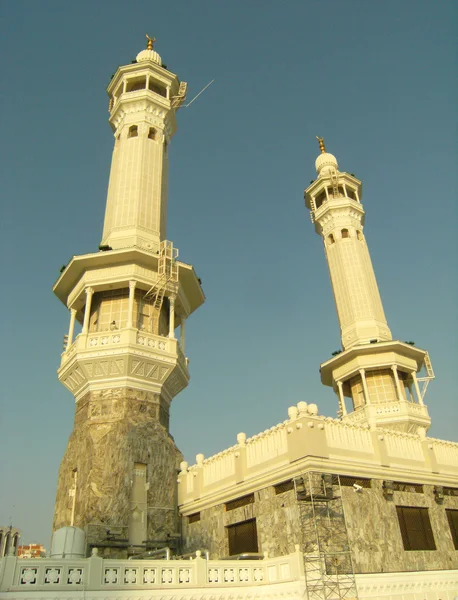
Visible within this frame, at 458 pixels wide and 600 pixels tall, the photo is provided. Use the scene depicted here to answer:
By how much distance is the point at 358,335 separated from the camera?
35.5 m

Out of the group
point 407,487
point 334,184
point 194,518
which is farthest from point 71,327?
point 334,184

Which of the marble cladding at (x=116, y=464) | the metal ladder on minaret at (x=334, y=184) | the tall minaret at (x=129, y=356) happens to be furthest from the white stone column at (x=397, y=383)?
the metal ladder on minaret at (x=334, y=184)

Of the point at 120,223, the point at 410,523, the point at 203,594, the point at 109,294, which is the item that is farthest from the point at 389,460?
the point at 120,223

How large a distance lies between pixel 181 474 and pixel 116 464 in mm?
3650

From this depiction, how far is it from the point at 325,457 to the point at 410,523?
194 inches

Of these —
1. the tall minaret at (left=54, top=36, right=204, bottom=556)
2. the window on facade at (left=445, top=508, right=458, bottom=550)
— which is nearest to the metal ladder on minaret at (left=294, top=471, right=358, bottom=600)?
the window on facade at (left=445, top=508, right=458, bottom=550)

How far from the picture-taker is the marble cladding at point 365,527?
1667cm

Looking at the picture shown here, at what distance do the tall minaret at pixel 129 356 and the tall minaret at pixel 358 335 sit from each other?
38.6ft

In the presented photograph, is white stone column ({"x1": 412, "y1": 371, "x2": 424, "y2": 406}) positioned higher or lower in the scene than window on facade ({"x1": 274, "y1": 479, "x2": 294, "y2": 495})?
higher

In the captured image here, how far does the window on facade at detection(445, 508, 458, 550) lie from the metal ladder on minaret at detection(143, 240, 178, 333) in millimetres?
15113

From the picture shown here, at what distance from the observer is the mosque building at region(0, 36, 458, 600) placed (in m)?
15.2

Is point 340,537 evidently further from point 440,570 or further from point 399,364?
point 399,364

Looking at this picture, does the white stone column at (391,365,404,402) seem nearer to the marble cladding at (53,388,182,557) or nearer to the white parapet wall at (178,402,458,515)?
the white parapet wall at (178,402,458,515)

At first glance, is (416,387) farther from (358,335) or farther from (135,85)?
(135,85)
